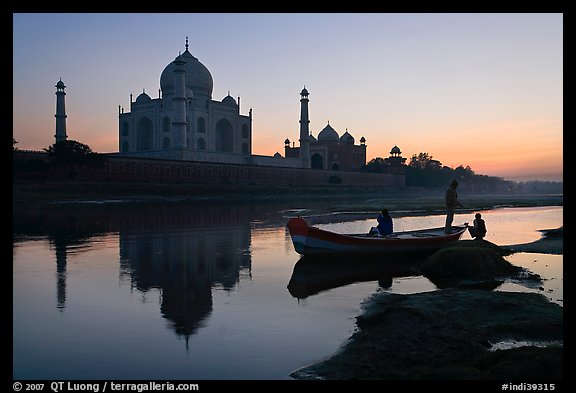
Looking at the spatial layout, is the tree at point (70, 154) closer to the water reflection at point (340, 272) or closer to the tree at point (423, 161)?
the water reflection at point (340, 272)

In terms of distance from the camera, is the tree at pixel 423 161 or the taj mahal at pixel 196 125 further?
the tree at pixel 423 161

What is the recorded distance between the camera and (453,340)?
20.1 ft

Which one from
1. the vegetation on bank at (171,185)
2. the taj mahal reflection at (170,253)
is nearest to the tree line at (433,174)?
the vegetation on bank at (171,185)

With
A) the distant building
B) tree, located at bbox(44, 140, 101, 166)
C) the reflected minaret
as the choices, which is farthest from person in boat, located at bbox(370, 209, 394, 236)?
the distant building

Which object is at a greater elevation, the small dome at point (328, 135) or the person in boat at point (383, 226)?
the small dome at point (328, 135)

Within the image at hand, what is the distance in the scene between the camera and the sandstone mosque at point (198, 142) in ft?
199

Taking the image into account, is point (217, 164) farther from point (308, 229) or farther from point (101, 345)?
point (101, 345)

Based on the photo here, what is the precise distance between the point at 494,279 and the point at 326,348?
6.01m

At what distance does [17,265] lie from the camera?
12641 millimetres

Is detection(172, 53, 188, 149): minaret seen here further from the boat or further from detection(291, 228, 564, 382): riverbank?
detection(291, 228, 564, 382): riverbank

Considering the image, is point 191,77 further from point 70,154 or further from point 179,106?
point 70,154

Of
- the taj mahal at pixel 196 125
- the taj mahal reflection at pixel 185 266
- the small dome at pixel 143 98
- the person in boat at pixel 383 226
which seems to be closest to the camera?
the taj mahal reflection at pixel 185 266

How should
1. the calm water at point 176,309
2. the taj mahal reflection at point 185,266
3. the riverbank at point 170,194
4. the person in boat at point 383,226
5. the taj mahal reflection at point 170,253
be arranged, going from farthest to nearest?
the riverbank at point 170,194 → the person in boat at point 383,226 → the taj mahal reflection at point 170,253 → the taj mahal reflection at point 185,266 → the calm water at point 176,309

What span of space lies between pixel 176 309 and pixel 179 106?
58.6 meters
